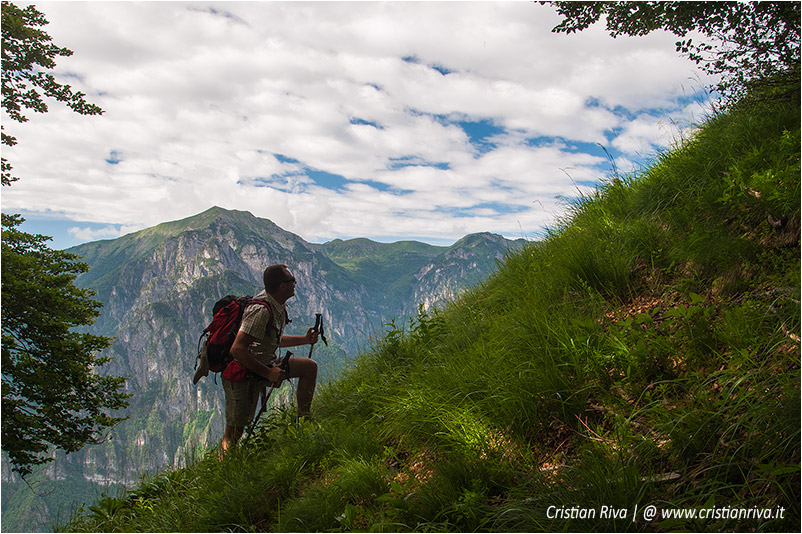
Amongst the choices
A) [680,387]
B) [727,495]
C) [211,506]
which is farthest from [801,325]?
[211,506]

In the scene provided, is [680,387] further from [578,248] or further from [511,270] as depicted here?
[511,270]

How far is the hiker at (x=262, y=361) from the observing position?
535 cm

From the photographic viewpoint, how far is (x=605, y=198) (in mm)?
6582

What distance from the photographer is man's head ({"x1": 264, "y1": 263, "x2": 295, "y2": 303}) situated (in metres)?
5.75

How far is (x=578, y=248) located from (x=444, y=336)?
6.69 feet

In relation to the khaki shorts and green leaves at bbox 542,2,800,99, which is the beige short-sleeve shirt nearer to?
the khaki shorts

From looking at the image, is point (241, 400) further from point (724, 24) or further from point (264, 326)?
point (724, 24)

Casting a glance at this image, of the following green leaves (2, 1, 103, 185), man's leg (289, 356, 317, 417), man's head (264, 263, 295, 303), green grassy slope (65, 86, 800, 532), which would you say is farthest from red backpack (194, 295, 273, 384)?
green leaves (2, 1, 103, 185)

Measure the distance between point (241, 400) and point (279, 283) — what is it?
167 cm

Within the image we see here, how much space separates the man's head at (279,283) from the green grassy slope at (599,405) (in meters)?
1.65

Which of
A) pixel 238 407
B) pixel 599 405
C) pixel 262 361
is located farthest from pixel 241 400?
pixel 599 405

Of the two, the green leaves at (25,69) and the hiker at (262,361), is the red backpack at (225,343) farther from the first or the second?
the green leaves at (25,69)

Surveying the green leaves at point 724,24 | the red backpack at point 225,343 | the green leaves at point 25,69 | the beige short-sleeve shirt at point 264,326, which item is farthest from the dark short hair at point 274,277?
the green leaves at point 25,69

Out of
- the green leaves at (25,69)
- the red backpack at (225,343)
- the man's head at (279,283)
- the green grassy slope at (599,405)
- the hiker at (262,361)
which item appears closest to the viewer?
the green grassy slope at (599,405)
